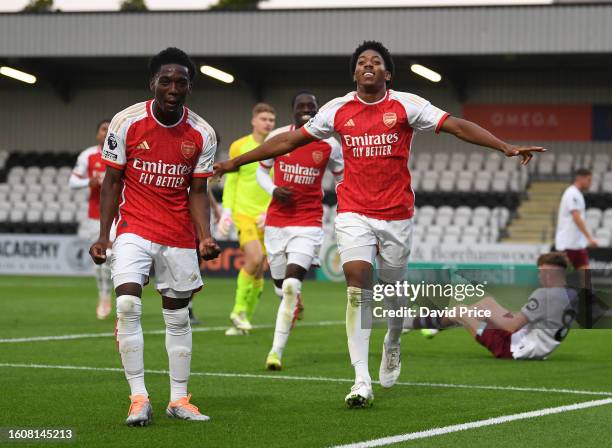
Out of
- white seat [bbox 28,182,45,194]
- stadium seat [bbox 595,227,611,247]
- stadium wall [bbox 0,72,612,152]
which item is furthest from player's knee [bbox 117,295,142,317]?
white seat [bbox 28,182,45,194]

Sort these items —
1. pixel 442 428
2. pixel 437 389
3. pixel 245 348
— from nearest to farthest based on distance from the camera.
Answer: pixel 442 428 → pixel 437 389 → pixel 245 348

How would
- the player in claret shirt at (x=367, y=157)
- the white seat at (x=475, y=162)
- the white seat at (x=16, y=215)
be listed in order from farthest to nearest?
the white seat at (x=16, y=215) < the white seat at (x=475, y=162) < the player in claret shirt at (x=367, y=157)

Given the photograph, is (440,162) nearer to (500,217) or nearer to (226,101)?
(500,217)

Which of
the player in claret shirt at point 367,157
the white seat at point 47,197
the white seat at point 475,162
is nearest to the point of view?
the player in claret shirt at point 367,157

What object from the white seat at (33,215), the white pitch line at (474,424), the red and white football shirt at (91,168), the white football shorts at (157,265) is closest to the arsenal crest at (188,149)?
the white football shorts at (157,265)

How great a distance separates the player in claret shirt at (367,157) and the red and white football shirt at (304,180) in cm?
261

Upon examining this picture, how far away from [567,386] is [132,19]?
25.3m

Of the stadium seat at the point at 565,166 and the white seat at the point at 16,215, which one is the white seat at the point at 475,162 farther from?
the white seat at the point at 16,215

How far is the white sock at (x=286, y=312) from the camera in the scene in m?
10.0

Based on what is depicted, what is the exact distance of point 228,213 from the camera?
44.1 ft

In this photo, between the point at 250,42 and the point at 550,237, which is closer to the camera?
the point at 550,237

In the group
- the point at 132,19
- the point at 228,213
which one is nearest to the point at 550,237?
the point at 132,19

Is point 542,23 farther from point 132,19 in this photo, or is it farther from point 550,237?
point 132,19

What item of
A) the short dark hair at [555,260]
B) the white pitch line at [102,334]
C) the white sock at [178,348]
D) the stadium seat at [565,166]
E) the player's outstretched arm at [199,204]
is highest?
the stadium seat at [565,166]
